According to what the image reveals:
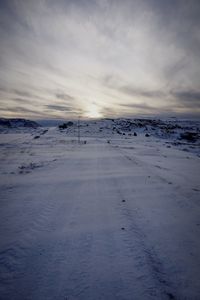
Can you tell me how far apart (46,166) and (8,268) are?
6.37 meters

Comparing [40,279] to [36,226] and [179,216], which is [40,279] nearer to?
[36,226]

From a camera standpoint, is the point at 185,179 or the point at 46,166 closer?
the point at 185,179

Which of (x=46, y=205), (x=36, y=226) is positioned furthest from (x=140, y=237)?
(x=46, y=205)

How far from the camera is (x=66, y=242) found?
3.14 meters

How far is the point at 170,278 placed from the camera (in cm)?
244

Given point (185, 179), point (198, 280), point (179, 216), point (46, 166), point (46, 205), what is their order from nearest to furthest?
1. point (198, 280)
2. point (179, 216)
3. point (46, 205)
4. point (185, 179)
5. point (46, 166)

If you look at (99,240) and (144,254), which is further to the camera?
(99,240)

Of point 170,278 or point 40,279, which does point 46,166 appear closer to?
point 40,279

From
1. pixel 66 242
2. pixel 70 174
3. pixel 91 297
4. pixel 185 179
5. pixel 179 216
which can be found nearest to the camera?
pixel 91 297

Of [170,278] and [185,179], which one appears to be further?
[185,179]

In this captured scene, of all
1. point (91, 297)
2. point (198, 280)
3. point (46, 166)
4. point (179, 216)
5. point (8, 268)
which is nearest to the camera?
point (91, 297)

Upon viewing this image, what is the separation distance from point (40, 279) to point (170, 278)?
198 cm

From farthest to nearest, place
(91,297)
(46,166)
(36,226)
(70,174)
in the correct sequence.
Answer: (46,166) < (70,174) < (36,226) < (91,297)

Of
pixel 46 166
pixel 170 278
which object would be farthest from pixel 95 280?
pixel 46 166
